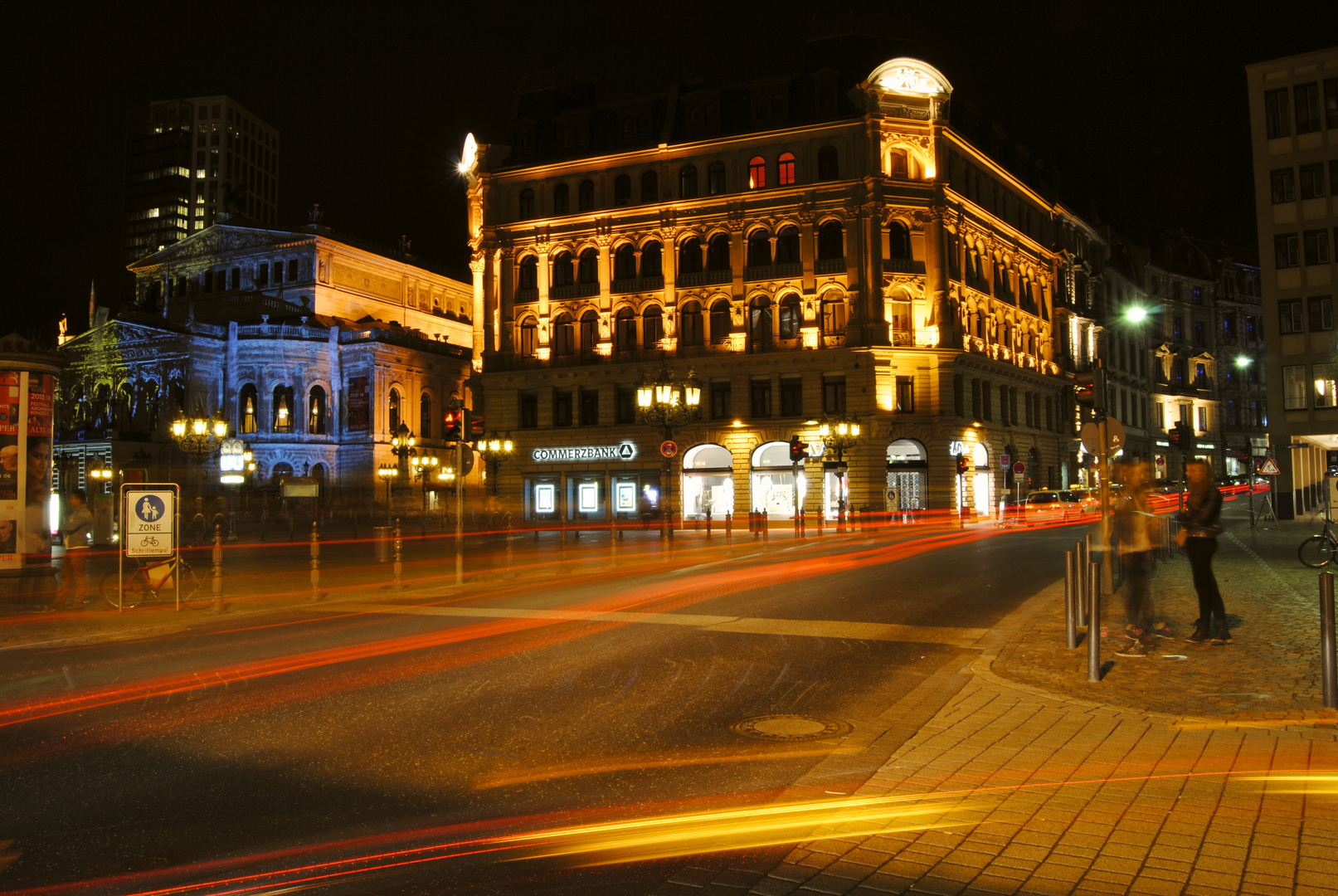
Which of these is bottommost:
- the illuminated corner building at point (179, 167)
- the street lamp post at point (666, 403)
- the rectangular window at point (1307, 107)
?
the street lamp post at point (666, 403)

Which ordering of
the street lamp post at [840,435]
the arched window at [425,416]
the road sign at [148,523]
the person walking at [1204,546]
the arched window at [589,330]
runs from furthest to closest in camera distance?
the arched window at [425,416] → the arched window at [589,330] → the street lamp post at [840,435] → the road sign at [148,523] → the person walking at [1204,546]

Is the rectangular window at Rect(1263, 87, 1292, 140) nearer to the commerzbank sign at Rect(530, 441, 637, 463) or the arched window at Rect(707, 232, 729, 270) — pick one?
the arched window at Rect(707, 232, 729, 270)

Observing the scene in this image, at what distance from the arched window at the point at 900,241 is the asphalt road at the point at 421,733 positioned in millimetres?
36553

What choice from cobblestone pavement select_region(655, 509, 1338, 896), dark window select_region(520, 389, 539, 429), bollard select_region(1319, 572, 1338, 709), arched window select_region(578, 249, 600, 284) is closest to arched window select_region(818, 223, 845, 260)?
arched window select_region(578, 249, 600, 284)

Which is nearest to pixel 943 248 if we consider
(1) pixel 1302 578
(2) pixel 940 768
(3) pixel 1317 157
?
(3) pixel 1317 157

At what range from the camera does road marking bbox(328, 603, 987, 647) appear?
37.5ft

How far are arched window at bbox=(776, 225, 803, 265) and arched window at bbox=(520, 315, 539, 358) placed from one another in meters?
14.4

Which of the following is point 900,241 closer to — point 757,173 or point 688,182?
point 757,173

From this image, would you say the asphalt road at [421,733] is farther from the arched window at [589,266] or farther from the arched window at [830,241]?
the arched window at [589,266]

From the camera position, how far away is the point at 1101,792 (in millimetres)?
5379

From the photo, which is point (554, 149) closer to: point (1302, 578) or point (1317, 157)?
point (1317, 157)

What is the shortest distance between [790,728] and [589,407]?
4596 cm

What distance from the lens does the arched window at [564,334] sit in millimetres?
53125

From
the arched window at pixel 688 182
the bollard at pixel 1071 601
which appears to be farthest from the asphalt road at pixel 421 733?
the arched window at pixel 688 182
